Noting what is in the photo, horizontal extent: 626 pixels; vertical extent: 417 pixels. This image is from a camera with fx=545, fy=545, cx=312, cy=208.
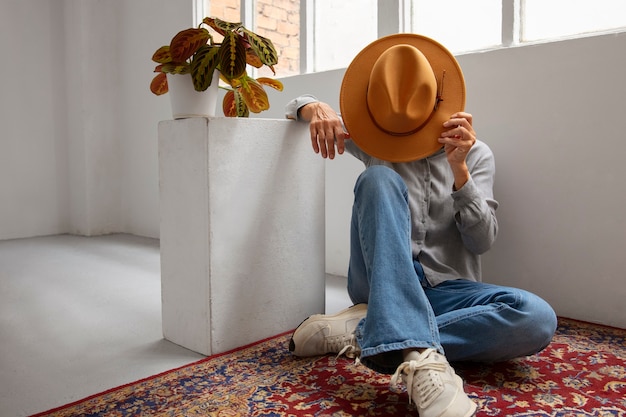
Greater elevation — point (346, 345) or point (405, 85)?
point (405, 85)

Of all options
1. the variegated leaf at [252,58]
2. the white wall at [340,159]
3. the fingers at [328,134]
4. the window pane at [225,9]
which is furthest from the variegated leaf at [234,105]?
the window pane at [225,9]

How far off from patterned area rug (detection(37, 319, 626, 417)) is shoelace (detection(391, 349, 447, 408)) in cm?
10

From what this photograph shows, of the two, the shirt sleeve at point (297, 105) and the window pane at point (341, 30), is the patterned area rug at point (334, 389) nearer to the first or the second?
the shirt sleeve at point (297, 105)

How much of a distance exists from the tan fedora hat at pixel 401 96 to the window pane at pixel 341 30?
3.87ft

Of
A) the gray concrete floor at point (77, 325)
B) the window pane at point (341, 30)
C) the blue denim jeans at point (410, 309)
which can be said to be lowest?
the gray concrete floor at point (77, 325)

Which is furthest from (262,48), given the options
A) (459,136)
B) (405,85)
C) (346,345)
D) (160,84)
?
(346,345)

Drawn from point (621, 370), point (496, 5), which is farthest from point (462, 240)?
point (496, 5)

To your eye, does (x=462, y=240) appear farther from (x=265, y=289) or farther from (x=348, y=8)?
(x=348, y=8)

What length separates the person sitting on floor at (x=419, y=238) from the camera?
1197 millimetres

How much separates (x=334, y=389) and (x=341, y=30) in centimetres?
203

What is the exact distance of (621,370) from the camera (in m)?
1.46

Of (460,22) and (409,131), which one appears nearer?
(409,131)

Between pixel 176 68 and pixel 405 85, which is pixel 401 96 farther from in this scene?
pixel 176 68

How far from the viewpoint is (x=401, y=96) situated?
1.44m
